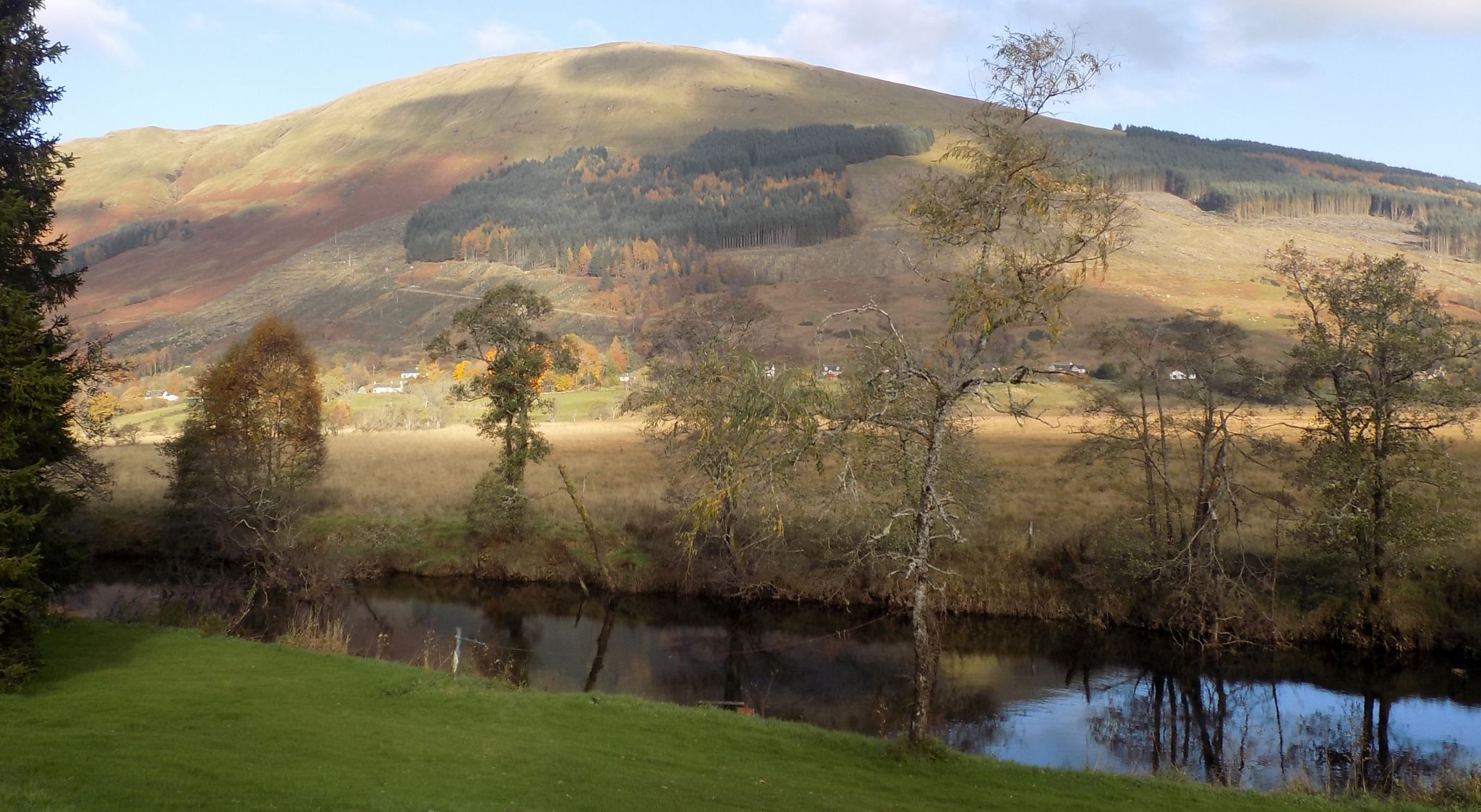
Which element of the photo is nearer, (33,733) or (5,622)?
(33,733)

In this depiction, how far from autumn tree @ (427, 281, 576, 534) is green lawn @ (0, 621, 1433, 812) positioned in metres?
19.5

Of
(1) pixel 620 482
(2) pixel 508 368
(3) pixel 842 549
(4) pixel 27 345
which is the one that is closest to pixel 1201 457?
(3) pixel 842 549

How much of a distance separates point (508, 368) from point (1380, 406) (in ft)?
99.8

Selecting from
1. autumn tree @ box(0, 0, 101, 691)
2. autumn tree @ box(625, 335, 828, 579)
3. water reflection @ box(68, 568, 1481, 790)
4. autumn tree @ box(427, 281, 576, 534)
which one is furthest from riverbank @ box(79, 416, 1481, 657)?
autumn tree @ box(0, 0, 101, 691)

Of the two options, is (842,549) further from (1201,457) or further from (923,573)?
(923,573)

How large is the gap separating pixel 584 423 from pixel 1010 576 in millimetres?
55032

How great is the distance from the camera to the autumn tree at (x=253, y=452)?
119 feet

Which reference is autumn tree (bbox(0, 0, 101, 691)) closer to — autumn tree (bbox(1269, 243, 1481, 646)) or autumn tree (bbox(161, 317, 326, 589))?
autumn tree (bbox(161, 317, 326, 589))

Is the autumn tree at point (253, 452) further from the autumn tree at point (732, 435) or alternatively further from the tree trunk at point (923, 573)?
the tree trunk at point (923, 573)

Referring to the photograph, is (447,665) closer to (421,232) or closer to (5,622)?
(5,622)

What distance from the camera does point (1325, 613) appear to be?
30.5 meters

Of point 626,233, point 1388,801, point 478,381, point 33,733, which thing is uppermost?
point 626,233

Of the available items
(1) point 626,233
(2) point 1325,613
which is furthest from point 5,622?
(1) point 626,233

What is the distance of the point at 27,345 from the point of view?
49.7 feet
